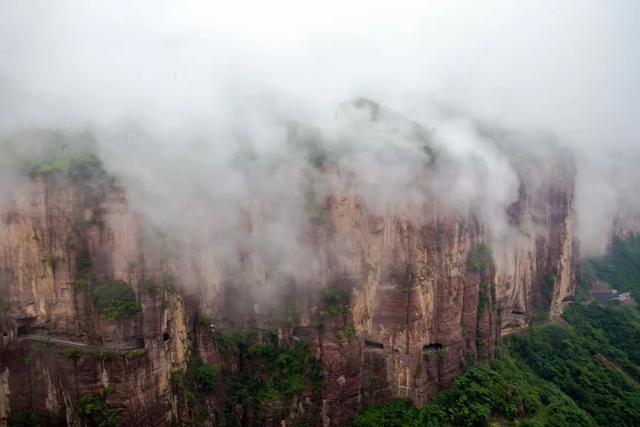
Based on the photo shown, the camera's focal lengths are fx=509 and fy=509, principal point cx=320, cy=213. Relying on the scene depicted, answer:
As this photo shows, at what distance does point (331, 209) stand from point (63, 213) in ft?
30.6

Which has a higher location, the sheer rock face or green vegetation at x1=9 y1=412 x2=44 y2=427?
the sheer rock face

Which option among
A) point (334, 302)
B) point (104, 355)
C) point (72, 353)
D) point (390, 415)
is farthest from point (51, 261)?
point (390, 415)

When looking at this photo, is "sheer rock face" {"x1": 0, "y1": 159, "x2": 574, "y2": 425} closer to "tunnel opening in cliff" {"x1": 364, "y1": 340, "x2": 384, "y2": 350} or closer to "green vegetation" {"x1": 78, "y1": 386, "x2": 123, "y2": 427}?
"tunnel opening in cliff" {"x1": 364, "y1": 340, "x2": 384, "y2": 350}

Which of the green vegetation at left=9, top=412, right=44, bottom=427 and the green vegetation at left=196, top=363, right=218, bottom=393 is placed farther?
the green vegetation at left=196, top=363, right=218, bottom=393

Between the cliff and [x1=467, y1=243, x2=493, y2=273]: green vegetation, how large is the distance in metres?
0.11

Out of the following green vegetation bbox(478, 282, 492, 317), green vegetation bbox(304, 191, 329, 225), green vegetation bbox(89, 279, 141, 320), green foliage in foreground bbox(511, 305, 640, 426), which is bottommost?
green foliage in foreground bbox(511, 305, 640, 426)

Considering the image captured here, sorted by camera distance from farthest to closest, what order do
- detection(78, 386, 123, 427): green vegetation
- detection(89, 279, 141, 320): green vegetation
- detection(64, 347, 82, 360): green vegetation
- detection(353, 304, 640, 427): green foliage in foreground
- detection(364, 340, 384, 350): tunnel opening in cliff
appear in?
1. detection(364, 340, 384, 350): tunnel opening in cliff
2. detection(353, 304, 640, 427): green foliage in foreground
3. detection(89, 279, 141, 320): green vegetation
4. detection(64, 347, 82, 360): green vegetation
5. detection(78, 386, 123, 427): green vegetation

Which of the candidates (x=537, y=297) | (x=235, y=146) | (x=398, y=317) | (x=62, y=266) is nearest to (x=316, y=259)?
(x=398, y=317)

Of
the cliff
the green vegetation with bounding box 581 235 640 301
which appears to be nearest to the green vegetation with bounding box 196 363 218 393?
the cliff

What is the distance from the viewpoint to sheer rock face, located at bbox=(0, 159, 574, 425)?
53.8ft

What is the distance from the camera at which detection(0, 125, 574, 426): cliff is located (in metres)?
16.4

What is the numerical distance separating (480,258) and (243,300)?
10.5 meters

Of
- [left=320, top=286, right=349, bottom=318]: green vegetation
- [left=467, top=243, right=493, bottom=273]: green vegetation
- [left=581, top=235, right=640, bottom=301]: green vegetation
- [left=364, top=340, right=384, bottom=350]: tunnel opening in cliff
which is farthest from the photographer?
[left=581, top=235, right=640, bottom=301]: green vegetation

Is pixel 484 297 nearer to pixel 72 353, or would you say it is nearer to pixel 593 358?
pixel 593 358
